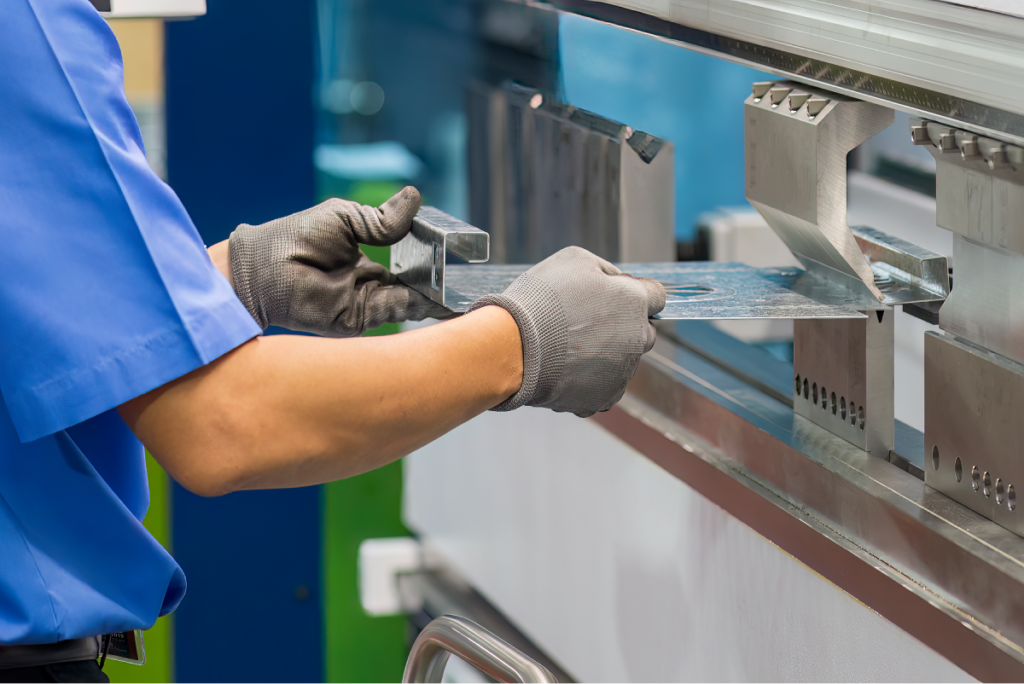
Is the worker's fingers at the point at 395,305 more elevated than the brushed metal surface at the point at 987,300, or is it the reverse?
the brushed metal surface at the point at 987,300

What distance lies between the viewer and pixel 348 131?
8.45ft

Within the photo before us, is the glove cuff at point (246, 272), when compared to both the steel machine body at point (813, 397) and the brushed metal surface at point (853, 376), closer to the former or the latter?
the steel machine body at point (813, 397)

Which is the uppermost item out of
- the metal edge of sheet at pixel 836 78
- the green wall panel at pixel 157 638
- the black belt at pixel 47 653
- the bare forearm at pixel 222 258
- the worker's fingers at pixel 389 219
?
the metal edge of sheet at pixel 836 78

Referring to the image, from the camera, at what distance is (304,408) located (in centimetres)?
78

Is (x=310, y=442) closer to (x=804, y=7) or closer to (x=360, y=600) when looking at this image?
(x=804, y=7)

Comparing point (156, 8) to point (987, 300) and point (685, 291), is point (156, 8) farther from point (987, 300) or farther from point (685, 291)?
point (987, 300)

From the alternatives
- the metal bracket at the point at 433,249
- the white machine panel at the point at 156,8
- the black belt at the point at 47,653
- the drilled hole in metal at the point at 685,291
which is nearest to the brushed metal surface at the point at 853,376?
the drilled hole in metal at the point at 685,291

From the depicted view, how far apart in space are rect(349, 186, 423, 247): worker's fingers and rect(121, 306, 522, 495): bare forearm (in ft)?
0.96

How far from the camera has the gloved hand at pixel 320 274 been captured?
46.1 inches

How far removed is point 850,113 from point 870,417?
303 mm

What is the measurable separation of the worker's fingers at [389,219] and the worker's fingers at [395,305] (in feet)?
0.18

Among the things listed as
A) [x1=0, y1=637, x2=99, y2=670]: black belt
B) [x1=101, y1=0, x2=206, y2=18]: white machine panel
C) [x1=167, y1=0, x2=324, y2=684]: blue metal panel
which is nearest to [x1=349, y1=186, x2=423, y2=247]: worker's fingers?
[x1=0, y1=637, x2=99, y2=670]: black belt

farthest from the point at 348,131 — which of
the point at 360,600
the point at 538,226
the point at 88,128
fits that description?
the point at 88,128

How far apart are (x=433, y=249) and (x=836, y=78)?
0.40 metres
